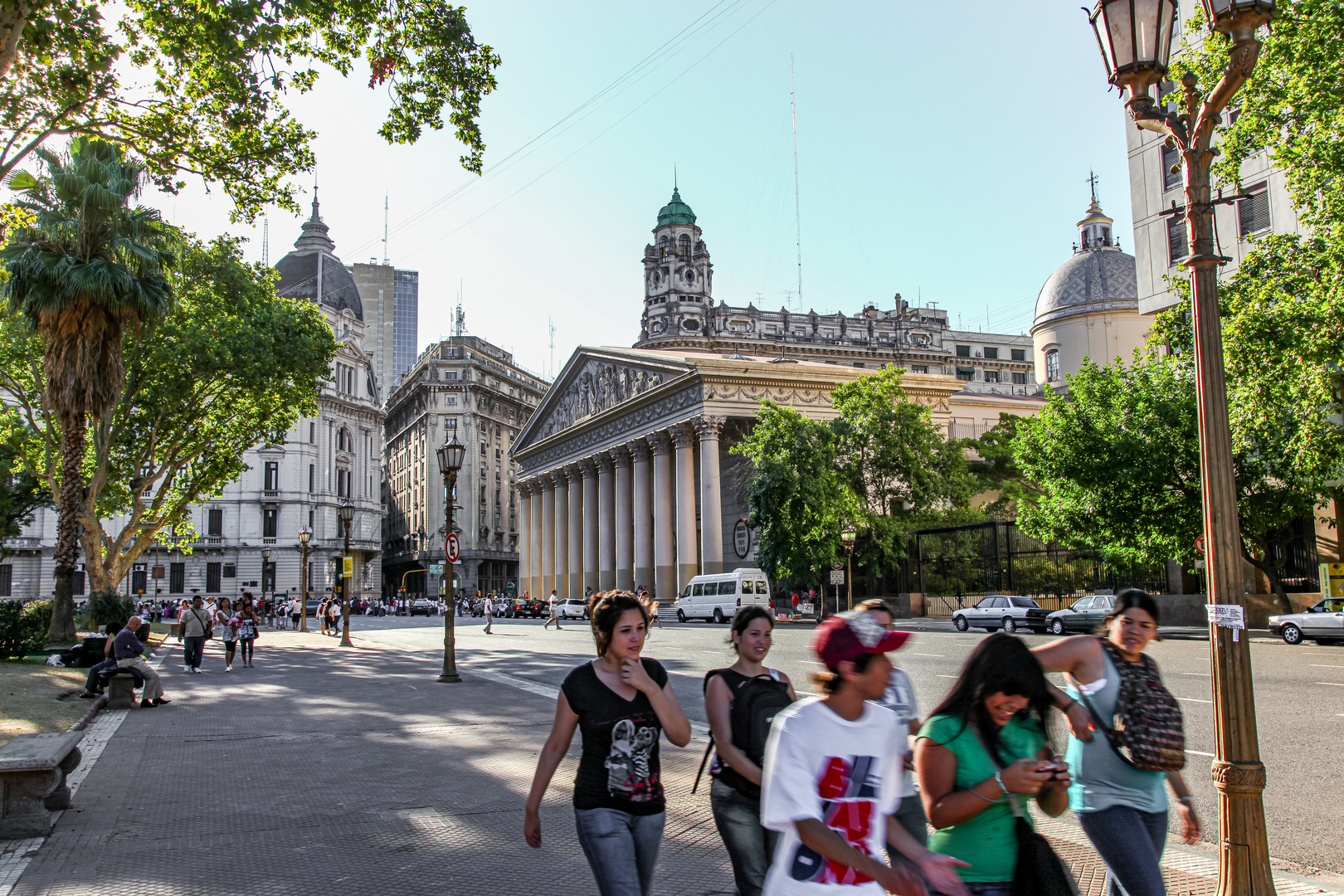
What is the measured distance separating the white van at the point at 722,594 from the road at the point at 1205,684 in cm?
878

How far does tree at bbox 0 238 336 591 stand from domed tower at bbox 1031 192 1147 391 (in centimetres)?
4396

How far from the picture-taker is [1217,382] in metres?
5.62

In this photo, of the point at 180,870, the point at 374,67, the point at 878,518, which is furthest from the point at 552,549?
the point at 180,870

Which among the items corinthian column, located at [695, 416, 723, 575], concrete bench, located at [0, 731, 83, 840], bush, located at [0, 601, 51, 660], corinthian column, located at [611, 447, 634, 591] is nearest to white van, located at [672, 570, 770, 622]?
corinthian column, located at [695, 416, 723, 575]

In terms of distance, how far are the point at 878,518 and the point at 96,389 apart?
29.2m

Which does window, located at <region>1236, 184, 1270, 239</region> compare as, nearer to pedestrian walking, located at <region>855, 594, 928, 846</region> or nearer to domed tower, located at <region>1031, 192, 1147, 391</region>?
domed tower, located at <region>1031, 192, 1147, 391</region>

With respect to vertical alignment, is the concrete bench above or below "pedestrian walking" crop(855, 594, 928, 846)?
below

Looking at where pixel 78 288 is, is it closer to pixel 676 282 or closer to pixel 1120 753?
pixel 1120 753

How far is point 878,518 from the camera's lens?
1666 inches

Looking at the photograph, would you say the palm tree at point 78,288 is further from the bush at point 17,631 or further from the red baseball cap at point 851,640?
the red baseball cap at point 851,640

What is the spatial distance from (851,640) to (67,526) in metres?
26.9

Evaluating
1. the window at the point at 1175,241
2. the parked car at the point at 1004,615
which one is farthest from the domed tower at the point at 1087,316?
the parked car at the point at 1004,615

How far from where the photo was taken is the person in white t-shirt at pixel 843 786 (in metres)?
3.11

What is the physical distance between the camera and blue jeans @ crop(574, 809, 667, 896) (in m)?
4.20
